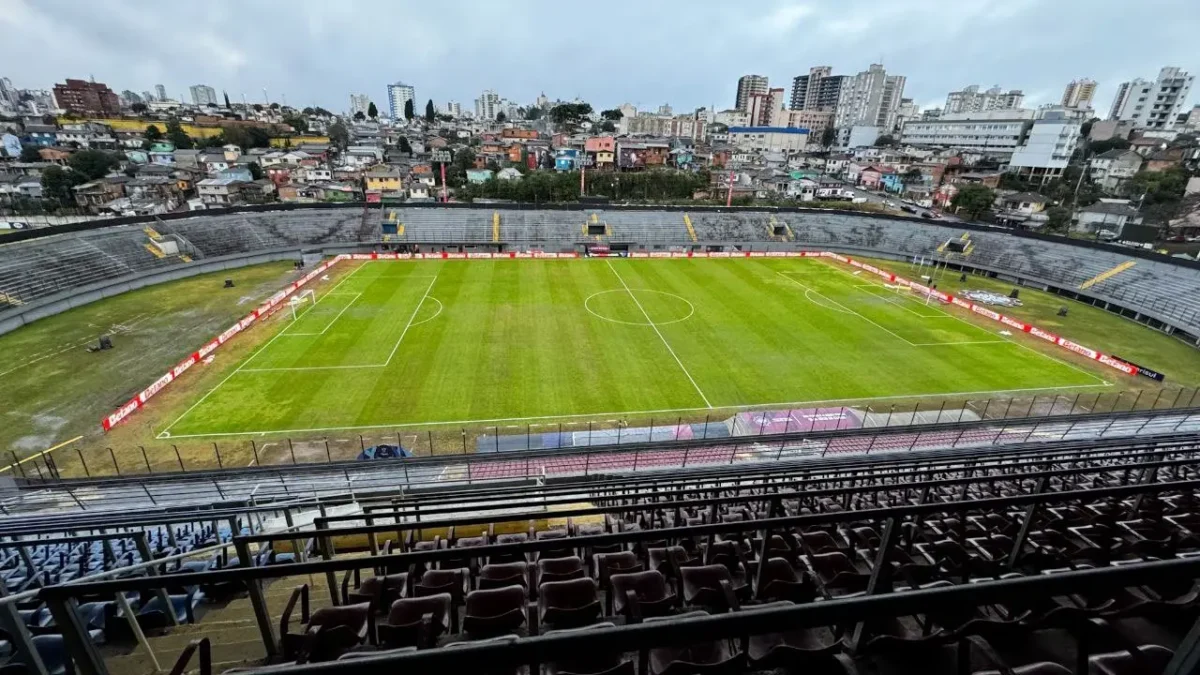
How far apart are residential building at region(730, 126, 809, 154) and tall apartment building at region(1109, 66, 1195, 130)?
231ft

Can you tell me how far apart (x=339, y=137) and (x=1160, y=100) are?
202m

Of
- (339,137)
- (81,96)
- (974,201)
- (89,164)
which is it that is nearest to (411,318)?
(974,201)

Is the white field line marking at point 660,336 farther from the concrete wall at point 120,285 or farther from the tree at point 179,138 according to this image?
the tree at point 179,138

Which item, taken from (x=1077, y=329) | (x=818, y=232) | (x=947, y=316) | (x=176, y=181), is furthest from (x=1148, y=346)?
(x=176, y=181)

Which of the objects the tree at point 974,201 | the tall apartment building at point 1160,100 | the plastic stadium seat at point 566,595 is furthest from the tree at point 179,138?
the tall apartment building at point 1160,100

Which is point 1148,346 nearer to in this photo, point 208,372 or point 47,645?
point 47,645

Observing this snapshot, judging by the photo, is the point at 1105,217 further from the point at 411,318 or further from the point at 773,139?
the point at 773,139

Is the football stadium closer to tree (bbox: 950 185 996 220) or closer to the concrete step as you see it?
the concrete step

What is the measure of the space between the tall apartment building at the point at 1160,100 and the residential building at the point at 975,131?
2192 centimetres

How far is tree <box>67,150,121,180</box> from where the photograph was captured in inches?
2948

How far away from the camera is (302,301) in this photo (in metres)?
35.7

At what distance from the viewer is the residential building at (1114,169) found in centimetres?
7869

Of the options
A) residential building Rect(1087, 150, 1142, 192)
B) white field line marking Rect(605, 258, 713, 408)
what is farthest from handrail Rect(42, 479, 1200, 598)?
residential building Rect(1087, 150, 1142, 192)

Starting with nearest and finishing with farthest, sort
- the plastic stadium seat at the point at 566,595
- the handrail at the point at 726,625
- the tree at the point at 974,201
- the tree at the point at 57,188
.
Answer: the handrail at the point at 726,625 < the plastic stadium seat at the point at 566,595 < the tree at the point at 57,188 < the tree at the point at 974,201
